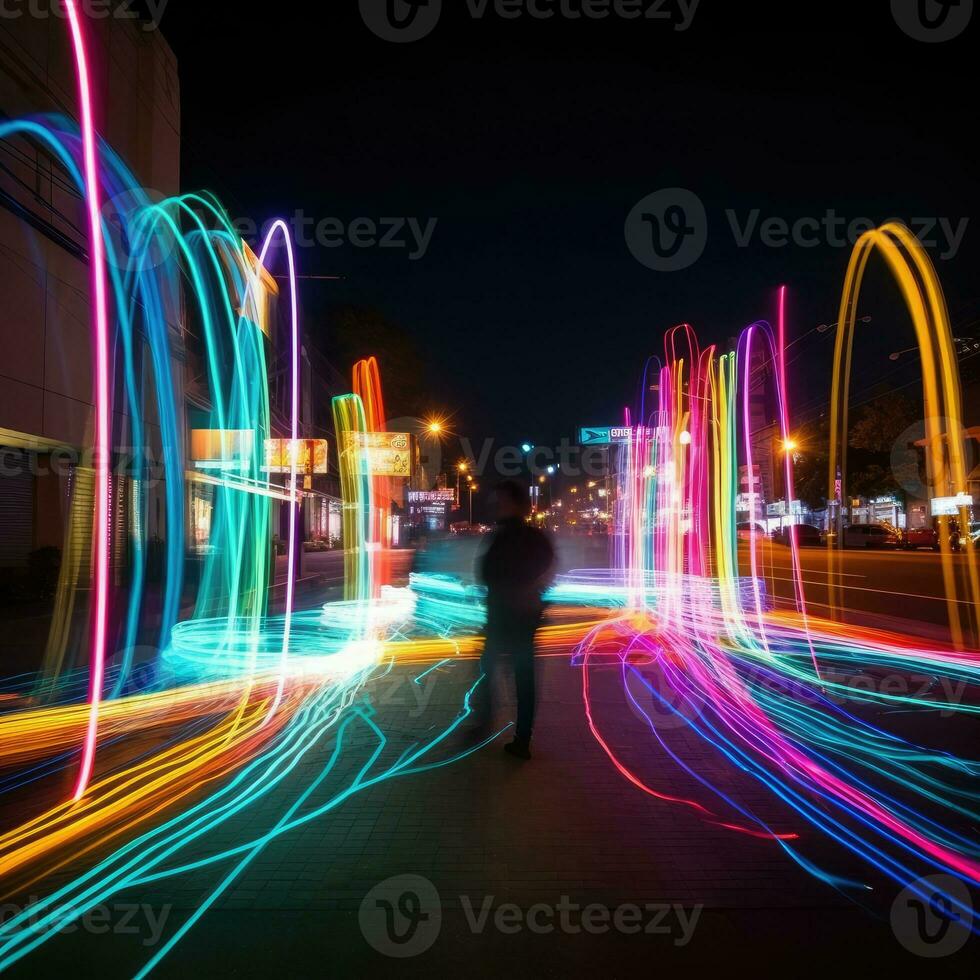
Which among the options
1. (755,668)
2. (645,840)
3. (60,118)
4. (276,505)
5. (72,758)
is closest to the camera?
(645,840)

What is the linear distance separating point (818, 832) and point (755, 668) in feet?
18.8

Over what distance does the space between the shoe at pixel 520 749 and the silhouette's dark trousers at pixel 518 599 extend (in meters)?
0.06

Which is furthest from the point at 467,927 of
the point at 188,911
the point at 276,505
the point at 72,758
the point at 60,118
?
the point at 276,505

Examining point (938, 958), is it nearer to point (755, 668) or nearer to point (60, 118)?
point (755, 668)

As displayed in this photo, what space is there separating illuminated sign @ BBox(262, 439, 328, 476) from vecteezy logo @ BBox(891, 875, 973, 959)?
65.7 feet

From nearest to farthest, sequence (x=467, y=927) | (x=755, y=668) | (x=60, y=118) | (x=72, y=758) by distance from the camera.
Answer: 1. (x=467, y=927)
2. (x=72, y=758)
3. (x=755, y=668)
4. (x=60, y=118)

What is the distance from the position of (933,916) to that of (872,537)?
49.5m

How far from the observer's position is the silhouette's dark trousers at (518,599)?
6.29m

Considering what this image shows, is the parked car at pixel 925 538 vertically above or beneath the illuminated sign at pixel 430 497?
beneath

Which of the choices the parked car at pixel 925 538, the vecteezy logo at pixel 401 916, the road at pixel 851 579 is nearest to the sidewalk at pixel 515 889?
the vecteezy logo at pixel 401 916

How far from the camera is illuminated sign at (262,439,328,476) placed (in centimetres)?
2555

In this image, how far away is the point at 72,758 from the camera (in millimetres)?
6301

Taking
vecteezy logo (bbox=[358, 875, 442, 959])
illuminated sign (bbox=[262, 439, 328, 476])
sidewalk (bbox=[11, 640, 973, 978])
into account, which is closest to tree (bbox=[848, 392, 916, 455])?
illuminated sign (bbox=[262, 439, 328, 476])

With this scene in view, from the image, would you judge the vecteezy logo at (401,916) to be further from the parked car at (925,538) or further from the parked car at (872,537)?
the parked car at (872,537)
